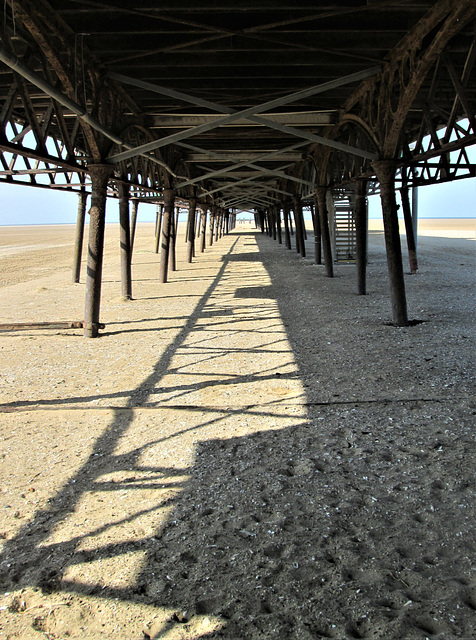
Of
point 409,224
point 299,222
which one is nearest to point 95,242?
point 409,224

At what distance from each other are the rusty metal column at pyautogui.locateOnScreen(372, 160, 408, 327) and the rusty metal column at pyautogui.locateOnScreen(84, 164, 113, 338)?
175 inches

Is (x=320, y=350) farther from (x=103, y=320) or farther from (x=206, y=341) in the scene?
(x=103, y=320)

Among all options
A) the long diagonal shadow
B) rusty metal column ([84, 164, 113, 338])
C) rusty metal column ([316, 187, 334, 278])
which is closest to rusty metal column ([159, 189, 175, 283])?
rusty metal column ([316, 187, 334, 278])

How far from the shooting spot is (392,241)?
891cm

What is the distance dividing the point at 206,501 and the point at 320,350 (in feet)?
13.4

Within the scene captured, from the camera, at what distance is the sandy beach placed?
2580 millimetres

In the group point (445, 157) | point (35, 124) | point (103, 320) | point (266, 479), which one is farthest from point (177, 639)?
point (445, 157)

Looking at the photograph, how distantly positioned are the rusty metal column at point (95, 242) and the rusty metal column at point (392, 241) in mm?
4455

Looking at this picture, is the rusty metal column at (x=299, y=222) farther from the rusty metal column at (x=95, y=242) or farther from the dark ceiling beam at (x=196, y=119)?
the rusty metal column at (x=95, y=242)

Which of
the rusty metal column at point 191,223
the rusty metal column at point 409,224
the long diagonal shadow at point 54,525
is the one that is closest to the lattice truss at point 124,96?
the rusty metal column at point 409,224

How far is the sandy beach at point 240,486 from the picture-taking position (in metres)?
2.58

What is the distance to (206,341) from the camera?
8.20 meters

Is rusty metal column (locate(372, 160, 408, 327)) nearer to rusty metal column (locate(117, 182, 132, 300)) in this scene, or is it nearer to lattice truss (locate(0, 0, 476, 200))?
lattice truss (locate(0, 0, 476, 200))

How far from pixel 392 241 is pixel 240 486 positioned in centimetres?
623
